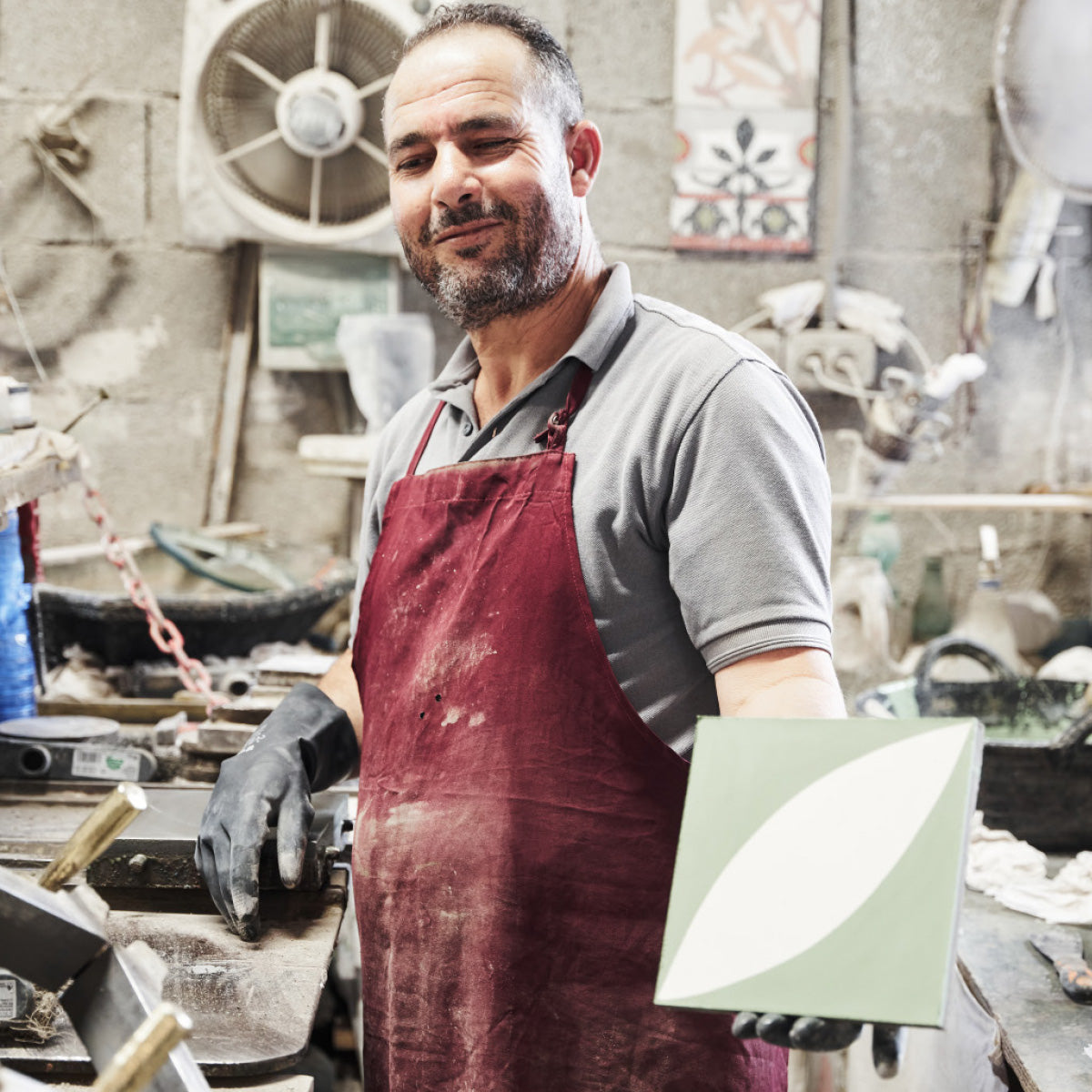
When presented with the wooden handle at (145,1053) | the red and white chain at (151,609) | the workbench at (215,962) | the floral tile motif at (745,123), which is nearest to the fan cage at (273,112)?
the floral tile motif at (745,123)

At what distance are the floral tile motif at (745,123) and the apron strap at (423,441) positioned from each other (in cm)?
279

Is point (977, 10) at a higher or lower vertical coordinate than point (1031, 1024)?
higher

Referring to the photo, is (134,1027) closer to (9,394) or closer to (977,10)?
(9,394)

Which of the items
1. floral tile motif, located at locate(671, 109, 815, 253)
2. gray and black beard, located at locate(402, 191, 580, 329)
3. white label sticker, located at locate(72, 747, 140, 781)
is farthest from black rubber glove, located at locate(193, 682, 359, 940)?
floral tile motif, located at locate(671, 109, 815, 253)

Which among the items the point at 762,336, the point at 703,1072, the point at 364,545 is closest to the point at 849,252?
the point at 762,336

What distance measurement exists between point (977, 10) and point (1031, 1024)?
3.74 meters

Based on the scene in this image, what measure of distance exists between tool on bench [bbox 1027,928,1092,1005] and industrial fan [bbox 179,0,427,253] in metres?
2.86

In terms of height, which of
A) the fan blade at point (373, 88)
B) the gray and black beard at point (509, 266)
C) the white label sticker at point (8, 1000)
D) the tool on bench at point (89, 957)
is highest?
the fan blade at point (373, 88)

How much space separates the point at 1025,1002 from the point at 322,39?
3.25 meters

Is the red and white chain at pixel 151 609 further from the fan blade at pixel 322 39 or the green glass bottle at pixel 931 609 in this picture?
the green glass bottle at pixel 931 609

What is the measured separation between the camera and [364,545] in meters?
1.73

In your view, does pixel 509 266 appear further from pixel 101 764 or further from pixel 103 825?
pixel 101 764

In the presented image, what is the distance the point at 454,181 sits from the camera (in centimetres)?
142

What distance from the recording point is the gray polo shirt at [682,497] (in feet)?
4.00
